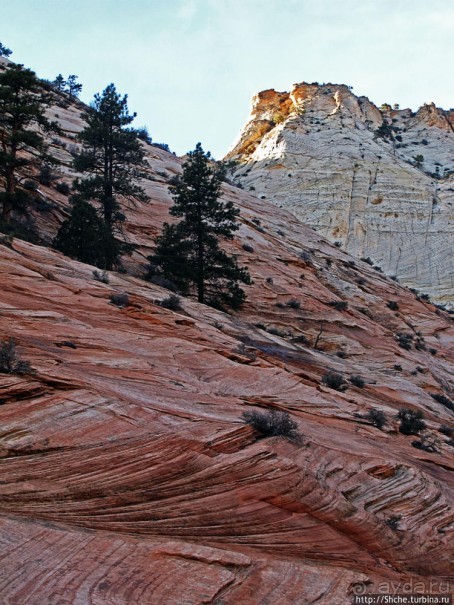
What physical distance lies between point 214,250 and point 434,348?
1318 cm

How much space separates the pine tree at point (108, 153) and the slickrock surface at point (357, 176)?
32720 millimetres

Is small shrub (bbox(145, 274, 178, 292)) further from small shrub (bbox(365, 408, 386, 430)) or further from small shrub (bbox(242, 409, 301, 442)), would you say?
small shrub (bbox(242, 409, 301, 442))

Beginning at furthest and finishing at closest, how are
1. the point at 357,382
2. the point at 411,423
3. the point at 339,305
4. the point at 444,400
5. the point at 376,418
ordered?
the point at 339,305 < the point at 444,400 < the point at 357,382 < the point at 411,423 < the point at 376,418

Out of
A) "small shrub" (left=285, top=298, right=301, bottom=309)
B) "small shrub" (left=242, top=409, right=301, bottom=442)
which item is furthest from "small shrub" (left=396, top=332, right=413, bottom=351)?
"small shrub" (left=242, top=409, right=301, bottom=442)

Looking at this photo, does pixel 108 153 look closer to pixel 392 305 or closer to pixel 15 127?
pixel 15 127

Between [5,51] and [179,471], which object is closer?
[179,471]

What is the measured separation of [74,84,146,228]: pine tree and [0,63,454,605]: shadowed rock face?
891 centimetres

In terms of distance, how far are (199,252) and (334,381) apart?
11.2 meters

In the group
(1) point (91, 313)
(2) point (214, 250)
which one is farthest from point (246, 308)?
(1) point (91, 313)

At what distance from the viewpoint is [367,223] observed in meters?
60.2

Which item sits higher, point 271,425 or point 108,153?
point 108,153

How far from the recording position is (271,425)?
1101 cm

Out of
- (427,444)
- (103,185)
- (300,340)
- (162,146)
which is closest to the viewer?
(427,444)

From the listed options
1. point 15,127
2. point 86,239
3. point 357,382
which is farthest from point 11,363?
Result: point 15,127
